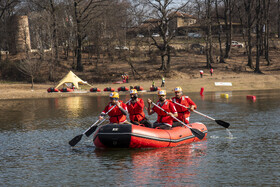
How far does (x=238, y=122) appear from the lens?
907 inches

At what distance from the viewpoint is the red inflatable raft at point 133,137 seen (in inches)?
601

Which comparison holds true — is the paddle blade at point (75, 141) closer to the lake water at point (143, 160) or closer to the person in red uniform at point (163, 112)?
the lake water at point (143, 160)

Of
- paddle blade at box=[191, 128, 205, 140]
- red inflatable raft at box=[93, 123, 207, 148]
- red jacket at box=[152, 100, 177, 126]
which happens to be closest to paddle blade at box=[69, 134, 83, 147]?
red inflatable raft at box=[93, 123, 207, 148]

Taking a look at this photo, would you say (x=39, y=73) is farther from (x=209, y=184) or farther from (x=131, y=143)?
(x=209, y=184)

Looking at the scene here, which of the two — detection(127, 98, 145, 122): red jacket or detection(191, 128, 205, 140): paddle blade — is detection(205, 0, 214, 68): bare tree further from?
detection(127, 98, 145, 122): red jacket

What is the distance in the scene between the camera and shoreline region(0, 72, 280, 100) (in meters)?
44.5

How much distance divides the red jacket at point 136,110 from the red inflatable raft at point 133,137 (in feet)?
3.76

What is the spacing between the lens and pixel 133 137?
602 inches

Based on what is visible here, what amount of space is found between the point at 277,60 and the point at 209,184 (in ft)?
171

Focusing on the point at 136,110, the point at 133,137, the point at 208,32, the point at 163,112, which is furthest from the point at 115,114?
the point at 208,32

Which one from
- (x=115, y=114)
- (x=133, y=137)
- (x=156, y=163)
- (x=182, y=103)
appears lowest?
(x=156, y=163)

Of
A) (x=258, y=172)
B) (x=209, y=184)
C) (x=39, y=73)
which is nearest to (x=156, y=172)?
(x=209, y=184)

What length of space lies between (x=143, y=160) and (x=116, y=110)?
266cm

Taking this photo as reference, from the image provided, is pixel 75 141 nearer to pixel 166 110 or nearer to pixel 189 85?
pixel 166 110
